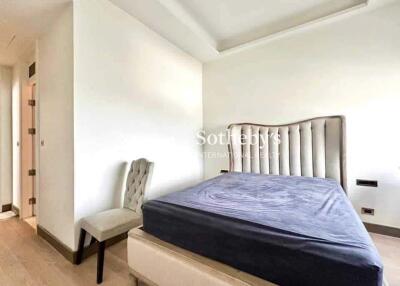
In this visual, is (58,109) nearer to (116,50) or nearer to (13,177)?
(116,50)

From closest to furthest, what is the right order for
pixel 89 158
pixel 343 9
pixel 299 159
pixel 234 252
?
pixel 234 252 < pixel 89 158 < pixel 343 9 < pixel 299 159

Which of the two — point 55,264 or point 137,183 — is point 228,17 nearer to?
point 137,183

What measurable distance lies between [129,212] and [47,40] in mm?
2381

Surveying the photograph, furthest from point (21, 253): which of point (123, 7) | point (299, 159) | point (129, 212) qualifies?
point (299, 159)

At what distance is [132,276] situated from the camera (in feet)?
5.36

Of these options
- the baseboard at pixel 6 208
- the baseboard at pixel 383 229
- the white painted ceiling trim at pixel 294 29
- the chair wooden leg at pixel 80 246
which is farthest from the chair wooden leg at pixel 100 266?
the white painted ceiling trim at pixel 294 29

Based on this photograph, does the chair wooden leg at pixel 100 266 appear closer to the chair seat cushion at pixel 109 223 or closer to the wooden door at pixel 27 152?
the chair seat cushion at pixel 109 223

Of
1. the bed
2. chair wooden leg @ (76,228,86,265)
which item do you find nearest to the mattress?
the bed

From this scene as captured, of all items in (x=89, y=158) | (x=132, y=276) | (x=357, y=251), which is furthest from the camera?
(x=89, y=158)

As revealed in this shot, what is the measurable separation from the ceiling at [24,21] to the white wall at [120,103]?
1.30ft

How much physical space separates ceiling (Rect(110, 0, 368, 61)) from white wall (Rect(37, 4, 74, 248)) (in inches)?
32.6

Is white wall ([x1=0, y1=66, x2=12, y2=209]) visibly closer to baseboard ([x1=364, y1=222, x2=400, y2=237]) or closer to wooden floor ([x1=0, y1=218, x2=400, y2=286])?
wooden floor ([x1=0, y1=218, x2=400, y2=286])

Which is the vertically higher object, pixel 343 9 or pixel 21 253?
pixel 343 9

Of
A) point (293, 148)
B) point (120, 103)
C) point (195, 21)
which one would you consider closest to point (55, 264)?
point (120, 103)
